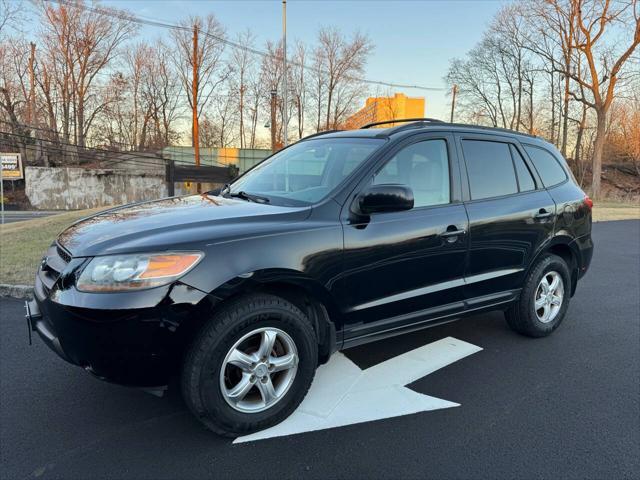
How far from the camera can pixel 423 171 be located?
10.9 ft

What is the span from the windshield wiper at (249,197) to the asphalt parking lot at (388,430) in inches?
57.2

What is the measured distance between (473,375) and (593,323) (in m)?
2.15

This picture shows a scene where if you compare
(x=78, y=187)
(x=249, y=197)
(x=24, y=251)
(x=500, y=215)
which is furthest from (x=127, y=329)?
(x=78, y=187)

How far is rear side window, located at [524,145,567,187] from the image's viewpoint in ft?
13.6

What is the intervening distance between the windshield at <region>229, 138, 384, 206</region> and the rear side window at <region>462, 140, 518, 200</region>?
2.87 ft

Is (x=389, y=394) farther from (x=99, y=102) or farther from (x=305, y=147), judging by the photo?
(x=99, y=102)

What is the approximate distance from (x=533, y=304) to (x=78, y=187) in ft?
121

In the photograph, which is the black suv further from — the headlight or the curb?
the curb

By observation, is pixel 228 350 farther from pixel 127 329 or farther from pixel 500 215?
pixel 500 215

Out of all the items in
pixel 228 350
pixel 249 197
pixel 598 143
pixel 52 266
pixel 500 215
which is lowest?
pixel 228 350

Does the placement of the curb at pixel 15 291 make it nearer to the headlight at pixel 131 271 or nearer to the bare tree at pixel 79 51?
the headlight at pixel 131 271

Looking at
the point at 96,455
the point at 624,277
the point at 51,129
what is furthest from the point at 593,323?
the point at 51,129

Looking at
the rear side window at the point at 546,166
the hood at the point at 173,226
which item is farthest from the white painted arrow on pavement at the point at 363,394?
the rear side window at the point at 546,166

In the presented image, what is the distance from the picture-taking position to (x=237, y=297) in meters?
2.43
